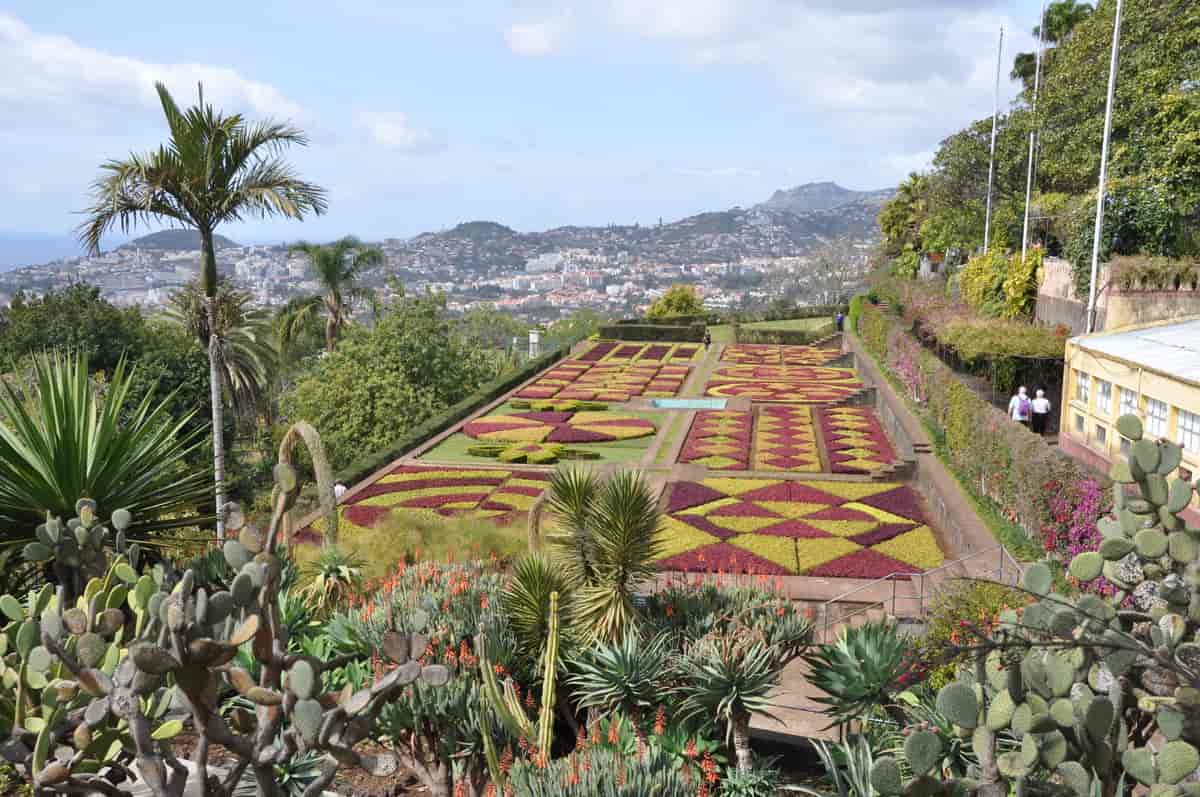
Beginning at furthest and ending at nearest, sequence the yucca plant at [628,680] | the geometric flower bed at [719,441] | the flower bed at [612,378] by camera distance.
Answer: the flower bed at [612,378] → the geometric flower bed at [719,441] → the yucca plant at [628,680]

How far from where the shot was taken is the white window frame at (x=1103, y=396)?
16375 millimetres

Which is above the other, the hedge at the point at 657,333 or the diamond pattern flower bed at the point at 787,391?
the hedge at the point at 657,333

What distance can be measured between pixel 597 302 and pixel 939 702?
189349mm

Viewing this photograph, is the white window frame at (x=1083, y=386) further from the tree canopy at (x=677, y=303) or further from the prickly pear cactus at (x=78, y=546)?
the tree canopy at (x=677, y=303)

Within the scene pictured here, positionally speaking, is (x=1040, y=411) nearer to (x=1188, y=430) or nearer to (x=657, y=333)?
(x=1188, y=430)

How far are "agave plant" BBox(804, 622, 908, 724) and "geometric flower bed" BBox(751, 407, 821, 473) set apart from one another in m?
15.0

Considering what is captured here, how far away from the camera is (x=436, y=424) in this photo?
27.9 metres

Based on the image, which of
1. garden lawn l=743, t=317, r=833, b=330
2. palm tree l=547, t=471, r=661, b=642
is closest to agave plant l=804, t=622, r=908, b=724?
palm tree l=547, t=471, r=661, b=642

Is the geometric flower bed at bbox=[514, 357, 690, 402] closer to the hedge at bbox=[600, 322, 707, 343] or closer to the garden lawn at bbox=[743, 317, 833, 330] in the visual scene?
the hedge at bbox=[600, 322, 707, 343]

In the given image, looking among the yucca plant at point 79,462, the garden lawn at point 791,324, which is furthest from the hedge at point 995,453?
the garden lawn at point 791,324

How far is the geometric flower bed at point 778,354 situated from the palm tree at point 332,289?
1763 centimetres

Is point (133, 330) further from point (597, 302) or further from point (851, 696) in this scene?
point (597, 302)

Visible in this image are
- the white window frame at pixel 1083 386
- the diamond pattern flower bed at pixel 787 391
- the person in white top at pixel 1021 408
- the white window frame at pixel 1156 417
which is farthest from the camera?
the diamond pattern flower bed at pixel 787 391

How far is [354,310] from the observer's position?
4188 centimetres
